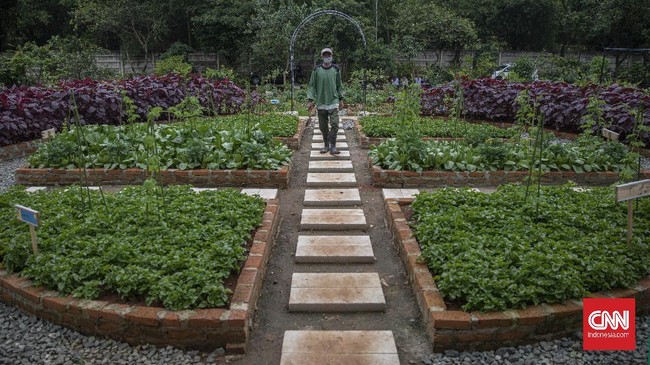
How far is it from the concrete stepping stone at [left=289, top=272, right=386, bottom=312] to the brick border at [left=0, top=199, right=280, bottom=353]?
1.31 feet

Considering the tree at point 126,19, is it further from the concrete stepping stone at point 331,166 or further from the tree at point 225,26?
the concrete stepping stone at point 331,166

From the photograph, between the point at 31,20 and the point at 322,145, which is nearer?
the point at 322,145

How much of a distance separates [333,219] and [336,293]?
4.86 ft

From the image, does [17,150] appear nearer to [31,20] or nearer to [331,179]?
[331,179]

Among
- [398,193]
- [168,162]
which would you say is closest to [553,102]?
[398,193]

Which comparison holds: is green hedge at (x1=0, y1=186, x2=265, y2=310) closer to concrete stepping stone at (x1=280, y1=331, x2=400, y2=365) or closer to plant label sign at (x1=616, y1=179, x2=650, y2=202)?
concrete stepping stone at (x1=280, y1=331, x2=400, y2=365)

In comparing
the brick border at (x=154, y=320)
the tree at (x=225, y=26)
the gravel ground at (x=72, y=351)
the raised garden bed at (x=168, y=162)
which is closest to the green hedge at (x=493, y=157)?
the raised garden bed at (x=168, y=162)

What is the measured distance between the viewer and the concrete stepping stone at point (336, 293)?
3.60 meters

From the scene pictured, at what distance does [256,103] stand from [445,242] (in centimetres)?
856

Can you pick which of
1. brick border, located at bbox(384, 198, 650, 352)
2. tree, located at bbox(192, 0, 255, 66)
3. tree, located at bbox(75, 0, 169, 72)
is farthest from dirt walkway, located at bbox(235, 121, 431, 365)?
tree, located at bbox(75, 0, 169, 72)

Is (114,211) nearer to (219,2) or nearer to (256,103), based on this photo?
(256,103)

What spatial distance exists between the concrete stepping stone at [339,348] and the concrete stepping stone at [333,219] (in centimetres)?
180

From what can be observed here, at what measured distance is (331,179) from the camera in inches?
255

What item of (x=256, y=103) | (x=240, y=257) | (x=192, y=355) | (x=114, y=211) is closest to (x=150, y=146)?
(x=114, y=211)
